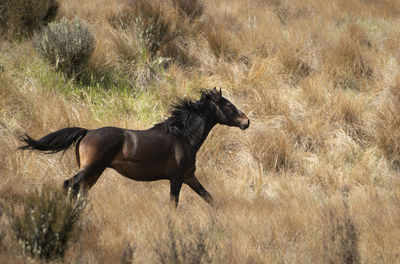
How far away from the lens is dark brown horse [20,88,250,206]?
4.93m

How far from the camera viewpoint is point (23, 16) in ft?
32.0

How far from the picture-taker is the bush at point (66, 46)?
8.37m

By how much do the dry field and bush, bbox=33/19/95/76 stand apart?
7.3 inches

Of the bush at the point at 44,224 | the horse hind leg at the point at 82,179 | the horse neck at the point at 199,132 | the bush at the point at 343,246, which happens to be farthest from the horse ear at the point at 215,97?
the bush at the point at 44,224

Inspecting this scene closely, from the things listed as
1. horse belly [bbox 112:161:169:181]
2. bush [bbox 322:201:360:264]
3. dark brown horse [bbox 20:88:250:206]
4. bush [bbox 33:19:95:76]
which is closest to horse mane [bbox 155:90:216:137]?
dark brown horse [bbox 20:88:250:206]

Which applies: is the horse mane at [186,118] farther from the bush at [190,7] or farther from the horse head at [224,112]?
the bush at [190,7]

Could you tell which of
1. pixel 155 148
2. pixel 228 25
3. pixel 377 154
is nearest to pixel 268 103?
pixel 377 154

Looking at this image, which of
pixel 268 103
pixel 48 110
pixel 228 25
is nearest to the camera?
pixel 48 110

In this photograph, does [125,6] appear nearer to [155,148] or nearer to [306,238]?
[155,148]

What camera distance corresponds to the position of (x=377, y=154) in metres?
7.89

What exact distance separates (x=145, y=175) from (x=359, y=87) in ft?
18.1

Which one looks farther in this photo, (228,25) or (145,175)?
(228,25)

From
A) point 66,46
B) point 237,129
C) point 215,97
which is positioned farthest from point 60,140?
point 66,46

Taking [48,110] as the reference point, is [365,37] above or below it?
below
